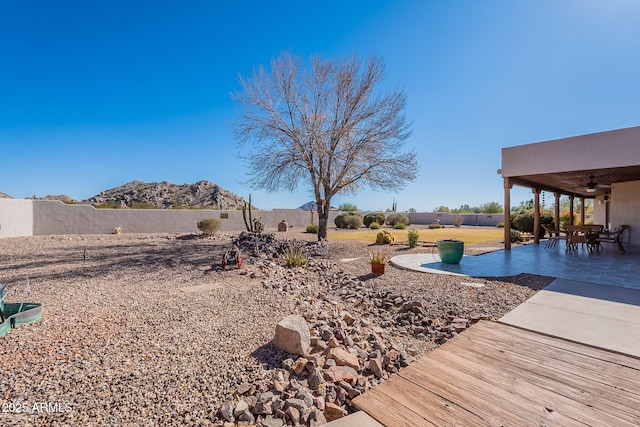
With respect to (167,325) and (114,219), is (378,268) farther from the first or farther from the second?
(114,219)

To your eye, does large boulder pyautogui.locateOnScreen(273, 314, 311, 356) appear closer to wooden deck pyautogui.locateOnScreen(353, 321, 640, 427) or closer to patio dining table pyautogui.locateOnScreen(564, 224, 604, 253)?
wooden deck pyautogui.locateOnScreen(353, 321, 640, 427)

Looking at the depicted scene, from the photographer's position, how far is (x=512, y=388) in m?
2.37

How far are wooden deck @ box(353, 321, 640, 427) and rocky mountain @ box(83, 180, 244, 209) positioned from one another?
112ft

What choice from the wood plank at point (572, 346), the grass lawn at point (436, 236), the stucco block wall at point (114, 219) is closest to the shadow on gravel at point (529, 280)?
the wood plank at point (572, 346)

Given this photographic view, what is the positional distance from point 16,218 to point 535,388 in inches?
842

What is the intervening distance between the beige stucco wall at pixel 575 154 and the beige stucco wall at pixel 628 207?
559 cm

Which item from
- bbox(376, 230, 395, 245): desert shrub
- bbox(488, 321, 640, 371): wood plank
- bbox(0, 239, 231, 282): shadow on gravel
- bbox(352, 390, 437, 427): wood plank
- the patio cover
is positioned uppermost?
the patio cover

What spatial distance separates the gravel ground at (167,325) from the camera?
2158 millimetres

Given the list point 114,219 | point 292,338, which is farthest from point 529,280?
point 114,219

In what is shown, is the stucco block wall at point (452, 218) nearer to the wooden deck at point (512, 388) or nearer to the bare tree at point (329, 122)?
the bare tree at point (329, 122)

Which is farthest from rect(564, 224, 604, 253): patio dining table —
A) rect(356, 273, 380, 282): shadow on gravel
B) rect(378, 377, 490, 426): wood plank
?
rect(378, 377, 490, 426): wood plank

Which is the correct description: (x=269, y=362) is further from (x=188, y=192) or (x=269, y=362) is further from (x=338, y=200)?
(x=188, y=192)

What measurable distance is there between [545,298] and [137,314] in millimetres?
6614

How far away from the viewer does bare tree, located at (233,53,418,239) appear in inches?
436
